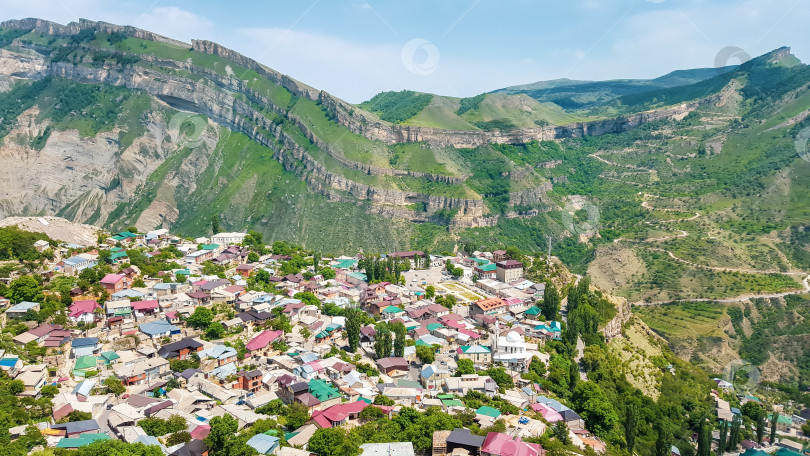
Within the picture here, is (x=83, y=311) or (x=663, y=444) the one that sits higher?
(x=83, y=311)

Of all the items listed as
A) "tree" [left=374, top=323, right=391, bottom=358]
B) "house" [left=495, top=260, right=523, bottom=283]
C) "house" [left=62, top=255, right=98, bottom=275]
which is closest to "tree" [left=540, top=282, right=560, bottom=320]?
"house" [left=495, top=260, right=523, bottom=283]

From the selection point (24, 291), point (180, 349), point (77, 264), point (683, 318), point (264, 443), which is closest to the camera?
point (264, 443)

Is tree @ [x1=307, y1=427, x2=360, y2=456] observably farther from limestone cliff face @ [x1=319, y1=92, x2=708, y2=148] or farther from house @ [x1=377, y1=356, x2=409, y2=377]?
limestone cliff face @ [x1=319, y1=92, x2=708, y2=148]

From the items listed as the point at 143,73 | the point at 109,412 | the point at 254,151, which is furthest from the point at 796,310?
the point at 143,73

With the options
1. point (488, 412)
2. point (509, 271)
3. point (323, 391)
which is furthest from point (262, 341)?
point (509, 271)

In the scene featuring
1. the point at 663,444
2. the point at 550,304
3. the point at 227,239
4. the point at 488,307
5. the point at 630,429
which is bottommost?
the point at 663,444

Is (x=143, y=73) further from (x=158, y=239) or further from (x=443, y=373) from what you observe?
(x=443, y=373)

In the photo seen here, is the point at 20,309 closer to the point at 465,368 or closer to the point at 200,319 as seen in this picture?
the point at 200,319
